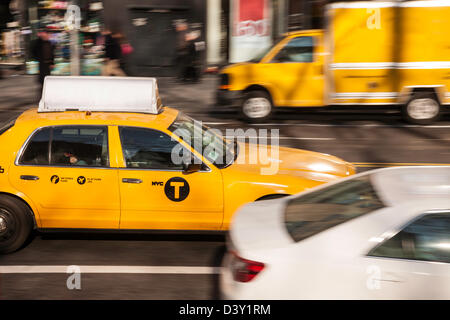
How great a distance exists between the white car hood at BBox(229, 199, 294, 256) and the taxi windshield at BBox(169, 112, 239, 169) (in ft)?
5.24

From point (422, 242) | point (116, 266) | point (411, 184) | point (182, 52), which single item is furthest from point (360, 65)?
point (422, 242)

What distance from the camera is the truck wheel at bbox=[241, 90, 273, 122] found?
49.3 ft

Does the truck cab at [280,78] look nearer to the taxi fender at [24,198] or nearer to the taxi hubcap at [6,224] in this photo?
the taxi fender at [24,198]

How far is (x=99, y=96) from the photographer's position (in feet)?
24.3

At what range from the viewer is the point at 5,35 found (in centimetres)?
2272

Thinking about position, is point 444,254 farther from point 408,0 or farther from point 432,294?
point 408,0

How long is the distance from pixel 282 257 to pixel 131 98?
3752mm

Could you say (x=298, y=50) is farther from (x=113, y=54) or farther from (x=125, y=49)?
(x=125, y=49)

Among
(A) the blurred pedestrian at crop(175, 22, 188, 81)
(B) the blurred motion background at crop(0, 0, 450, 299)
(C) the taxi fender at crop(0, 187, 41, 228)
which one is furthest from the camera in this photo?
(A) the blurred pedestrian at crop(175, 22, 188, 81)

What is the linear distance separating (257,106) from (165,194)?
8718 mm

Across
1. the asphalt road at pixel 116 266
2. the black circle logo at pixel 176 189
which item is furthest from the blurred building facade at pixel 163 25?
the black circle logo at pixel 176 189

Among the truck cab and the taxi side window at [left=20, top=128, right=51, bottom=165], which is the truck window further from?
the taxi side window at [left=20, top=128, right=51, bottom=165]

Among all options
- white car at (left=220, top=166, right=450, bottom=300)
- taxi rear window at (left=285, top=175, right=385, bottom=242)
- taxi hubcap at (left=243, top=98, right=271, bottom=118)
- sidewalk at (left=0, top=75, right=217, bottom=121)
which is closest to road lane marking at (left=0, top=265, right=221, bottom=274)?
taxi rear window at (left=285, top=175, right=385, bottom=242)
